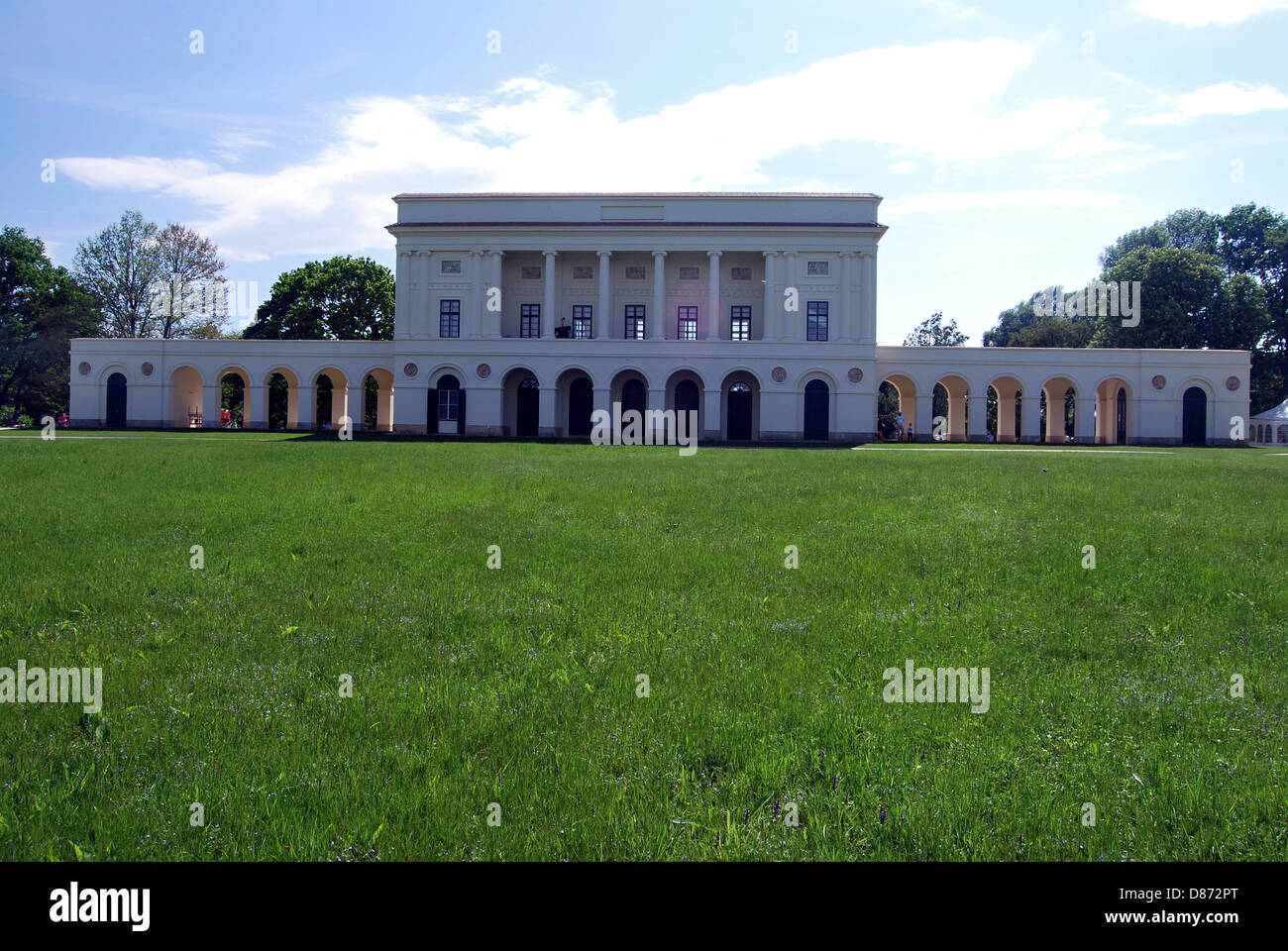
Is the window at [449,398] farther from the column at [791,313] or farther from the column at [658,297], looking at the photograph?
the column at [791,313]

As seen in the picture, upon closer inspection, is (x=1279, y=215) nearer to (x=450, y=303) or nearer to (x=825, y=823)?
(x=450, y=303)

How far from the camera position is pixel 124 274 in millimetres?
73938

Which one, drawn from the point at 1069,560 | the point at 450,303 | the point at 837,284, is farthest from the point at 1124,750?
the point at 450,303

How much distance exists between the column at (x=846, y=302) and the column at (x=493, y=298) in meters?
23.5

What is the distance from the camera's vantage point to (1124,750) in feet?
16.3

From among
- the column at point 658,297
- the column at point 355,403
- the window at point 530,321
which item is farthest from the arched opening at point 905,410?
the column at point 355,403

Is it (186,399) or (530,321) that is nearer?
(530,321)

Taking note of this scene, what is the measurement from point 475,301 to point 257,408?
17.7 m

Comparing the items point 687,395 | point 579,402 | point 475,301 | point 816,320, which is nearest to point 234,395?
point 475,301

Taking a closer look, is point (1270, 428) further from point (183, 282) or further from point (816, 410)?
point (183, 282)

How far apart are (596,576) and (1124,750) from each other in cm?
544

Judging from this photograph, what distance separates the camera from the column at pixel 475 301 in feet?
196
